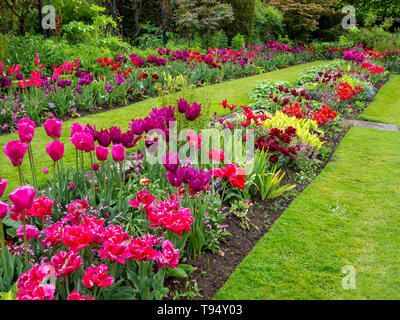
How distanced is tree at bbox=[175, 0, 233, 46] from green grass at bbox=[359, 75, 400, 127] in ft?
20.8

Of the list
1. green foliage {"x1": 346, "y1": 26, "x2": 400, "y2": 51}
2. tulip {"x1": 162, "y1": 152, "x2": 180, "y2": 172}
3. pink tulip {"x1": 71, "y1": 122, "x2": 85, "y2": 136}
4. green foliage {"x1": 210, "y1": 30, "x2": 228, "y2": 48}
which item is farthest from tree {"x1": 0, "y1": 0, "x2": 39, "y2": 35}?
green foliage {"x1": 346, "y1": 26, "x2": 400, "y2": 51}

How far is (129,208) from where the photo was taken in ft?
9.10

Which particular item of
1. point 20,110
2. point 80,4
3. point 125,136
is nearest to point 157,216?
point 125,136

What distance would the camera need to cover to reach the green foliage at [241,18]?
14383mm

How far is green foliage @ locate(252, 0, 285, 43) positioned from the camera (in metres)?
16.8

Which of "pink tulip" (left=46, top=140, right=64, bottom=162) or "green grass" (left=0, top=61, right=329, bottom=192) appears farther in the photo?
"green grass" (left=0, top=61, right=329, bottom=192)

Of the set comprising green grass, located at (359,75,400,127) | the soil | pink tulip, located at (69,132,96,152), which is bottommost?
the soil

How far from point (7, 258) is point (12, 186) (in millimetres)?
1660

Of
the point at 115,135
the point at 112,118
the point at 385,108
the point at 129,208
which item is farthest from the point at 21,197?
the point at 385,108

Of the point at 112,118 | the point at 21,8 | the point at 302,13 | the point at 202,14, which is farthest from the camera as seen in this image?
the point at 302,13

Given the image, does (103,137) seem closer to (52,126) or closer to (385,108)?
(52,126)

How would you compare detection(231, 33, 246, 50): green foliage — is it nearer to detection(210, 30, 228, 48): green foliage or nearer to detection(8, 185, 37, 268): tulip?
detection(210, 30, 228, 48): green foliage

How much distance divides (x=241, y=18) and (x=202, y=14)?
211cm

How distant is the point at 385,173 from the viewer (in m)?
4.47
